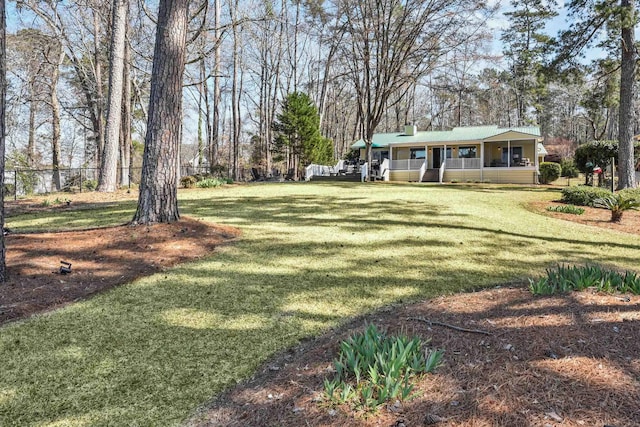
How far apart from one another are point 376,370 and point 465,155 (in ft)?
86.5

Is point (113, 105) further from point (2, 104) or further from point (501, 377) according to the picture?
point (501, 377)

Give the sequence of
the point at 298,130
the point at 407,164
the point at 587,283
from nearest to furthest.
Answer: the point at 587,283 < the point at 298,130 < the point at 407,164

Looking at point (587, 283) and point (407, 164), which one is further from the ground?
point (407, 164)

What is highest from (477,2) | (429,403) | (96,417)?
(477,2)

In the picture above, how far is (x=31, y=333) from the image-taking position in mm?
3002

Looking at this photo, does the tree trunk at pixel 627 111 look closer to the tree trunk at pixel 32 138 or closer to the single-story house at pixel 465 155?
the single-story house at pixel 465 155

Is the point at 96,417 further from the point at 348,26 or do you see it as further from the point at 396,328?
the point at 348,26

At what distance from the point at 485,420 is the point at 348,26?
21.8m

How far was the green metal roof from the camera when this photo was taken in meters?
24.7

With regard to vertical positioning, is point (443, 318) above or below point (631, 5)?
below

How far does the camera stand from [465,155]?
1027 inches

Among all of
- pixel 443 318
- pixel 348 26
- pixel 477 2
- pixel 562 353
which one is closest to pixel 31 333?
pixel 443 318

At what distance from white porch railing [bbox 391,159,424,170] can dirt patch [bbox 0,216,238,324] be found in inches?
792

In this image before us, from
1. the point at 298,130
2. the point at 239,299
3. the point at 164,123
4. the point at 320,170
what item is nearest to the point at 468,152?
the point at 320,170
